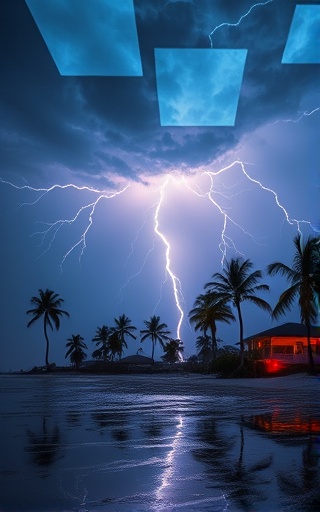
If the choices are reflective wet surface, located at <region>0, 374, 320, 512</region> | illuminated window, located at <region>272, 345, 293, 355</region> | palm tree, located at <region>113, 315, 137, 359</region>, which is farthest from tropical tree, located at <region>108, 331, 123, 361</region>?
reflective wet surface, located at <region>0, 374, 320, 512</region>

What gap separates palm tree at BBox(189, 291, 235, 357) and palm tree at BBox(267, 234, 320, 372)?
6860 mm

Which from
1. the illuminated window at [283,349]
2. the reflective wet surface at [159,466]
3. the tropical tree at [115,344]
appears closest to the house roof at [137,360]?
the tropical tree at [115,344]

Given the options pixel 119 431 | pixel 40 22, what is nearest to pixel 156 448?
pixel 119 431

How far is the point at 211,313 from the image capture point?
33.7 m

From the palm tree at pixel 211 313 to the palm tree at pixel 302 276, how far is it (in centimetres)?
686

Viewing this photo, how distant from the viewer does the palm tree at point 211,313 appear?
105 feet

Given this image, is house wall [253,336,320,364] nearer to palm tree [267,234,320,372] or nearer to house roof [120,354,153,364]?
palm tree [267,234,320,372]

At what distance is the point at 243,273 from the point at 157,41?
15.8m

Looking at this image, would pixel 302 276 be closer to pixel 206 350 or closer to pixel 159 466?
pixel 159 466

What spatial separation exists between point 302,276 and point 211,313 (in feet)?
32.4

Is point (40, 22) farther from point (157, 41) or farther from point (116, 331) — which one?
point (116, 331)

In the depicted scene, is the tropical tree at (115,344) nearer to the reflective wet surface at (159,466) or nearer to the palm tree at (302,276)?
the palm tree at (302,276)

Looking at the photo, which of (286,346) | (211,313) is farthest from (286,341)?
(211,313)

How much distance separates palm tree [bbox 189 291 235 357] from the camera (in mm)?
32094
